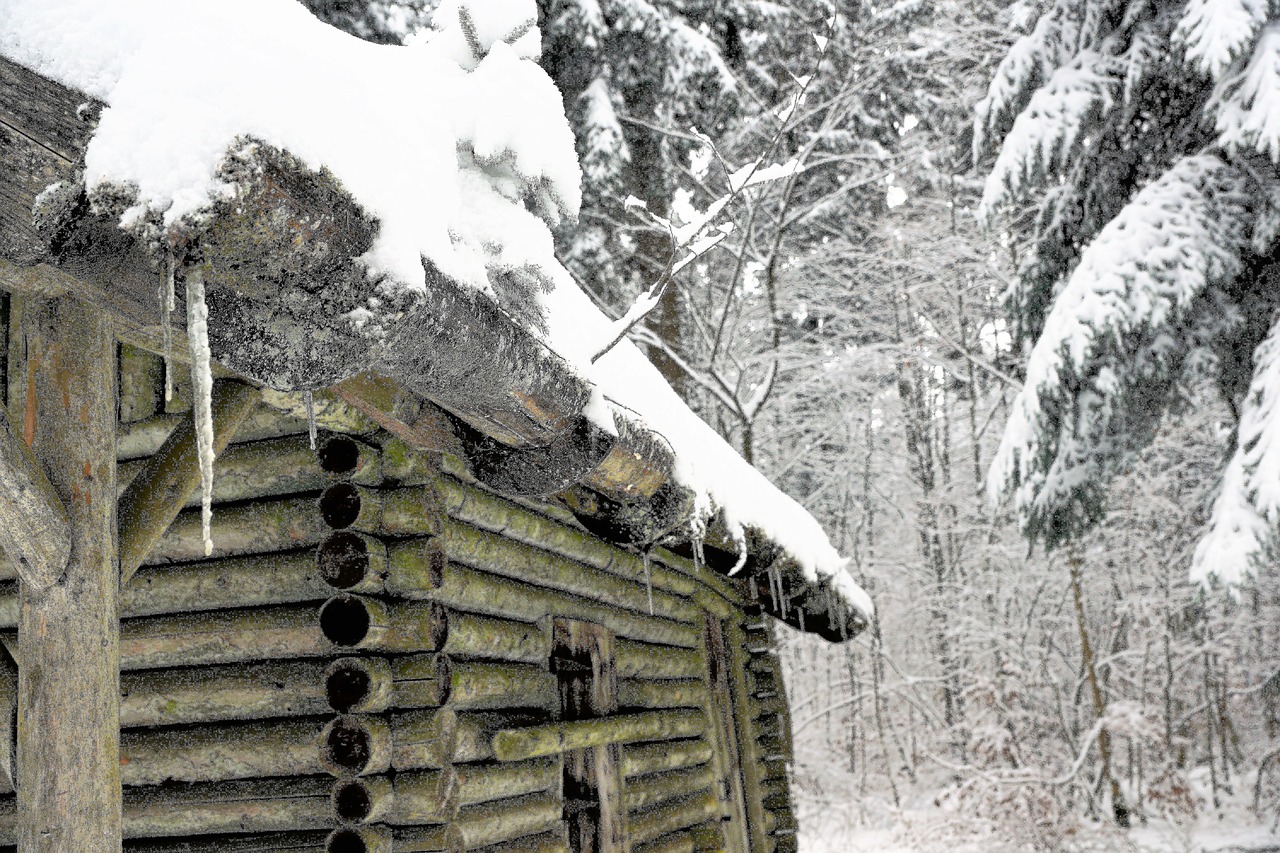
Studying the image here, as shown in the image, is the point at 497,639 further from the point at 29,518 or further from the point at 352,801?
the point at 29,518

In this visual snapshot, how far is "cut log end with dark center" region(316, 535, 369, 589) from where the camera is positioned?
363 cm

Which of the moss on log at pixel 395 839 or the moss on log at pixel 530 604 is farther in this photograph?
the moss on log at pixel 530 604

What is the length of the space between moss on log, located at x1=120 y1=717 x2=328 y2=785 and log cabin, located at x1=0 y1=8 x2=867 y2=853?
0.01m

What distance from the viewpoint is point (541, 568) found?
16.3 ft

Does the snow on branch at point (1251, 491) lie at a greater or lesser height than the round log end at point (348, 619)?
greater

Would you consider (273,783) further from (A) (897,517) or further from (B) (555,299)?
(A) (897,517)

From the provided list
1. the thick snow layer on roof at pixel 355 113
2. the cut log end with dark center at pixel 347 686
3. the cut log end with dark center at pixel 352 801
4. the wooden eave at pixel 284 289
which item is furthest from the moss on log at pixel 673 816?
the thick snow layer on roof at pixel 355 113

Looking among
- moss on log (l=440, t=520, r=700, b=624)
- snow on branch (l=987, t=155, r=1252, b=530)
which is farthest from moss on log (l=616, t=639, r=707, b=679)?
snow on branch (l=987, t=155, r=1252, b=530)

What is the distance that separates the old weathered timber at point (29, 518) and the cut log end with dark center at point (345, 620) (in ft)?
4.56

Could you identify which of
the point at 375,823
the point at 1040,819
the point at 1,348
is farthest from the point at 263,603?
the point at 1040,819

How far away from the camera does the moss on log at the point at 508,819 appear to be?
4.14 m

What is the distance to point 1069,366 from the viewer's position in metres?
9.00

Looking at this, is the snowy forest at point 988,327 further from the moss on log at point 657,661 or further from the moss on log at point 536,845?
the moss on log at point 536,845

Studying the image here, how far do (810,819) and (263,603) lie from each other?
14970mm
